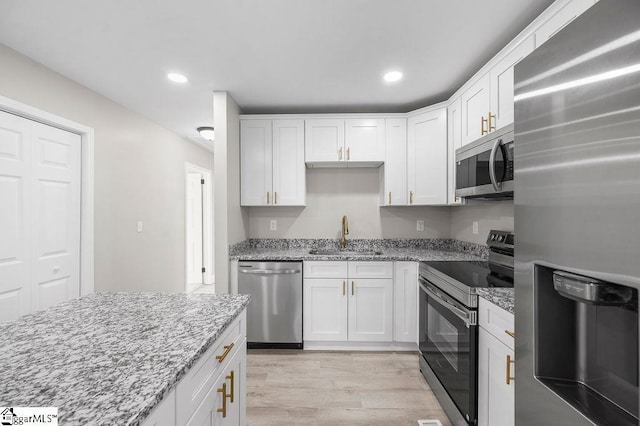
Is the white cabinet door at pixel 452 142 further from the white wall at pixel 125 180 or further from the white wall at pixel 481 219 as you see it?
the white wall at pixel 125 180

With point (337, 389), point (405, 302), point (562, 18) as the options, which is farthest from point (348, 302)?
point (562, 18)

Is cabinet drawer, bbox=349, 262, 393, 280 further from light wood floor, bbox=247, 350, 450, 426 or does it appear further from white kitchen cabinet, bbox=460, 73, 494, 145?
white kitchen cabinet, bbox=460, 73, 494, 145

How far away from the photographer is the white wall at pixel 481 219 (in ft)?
7.68

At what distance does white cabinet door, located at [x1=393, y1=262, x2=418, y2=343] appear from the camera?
273 centimetres

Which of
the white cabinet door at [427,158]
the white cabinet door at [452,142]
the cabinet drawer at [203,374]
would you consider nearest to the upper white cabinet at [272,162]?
the white cabinet door at [427,158]

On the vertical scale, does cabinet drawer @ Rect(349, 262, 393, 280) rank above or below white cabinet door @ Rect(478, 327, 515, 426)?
above

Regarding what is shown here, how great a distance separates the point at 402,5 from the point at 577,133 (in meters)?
1.34

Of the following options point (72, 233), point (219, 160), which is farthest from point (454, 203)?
point (72, 233)

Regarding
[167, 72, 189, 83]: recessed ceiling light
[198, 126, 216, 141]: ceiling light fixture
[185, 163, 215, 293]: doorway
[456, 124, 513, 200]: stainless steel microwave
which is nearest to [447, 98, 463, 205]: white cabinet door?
[456, 124, 513, 200]: stainless steel microwave

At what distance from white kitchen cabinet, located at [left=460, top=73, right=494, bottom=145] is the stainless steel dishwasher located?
1952 millimetres

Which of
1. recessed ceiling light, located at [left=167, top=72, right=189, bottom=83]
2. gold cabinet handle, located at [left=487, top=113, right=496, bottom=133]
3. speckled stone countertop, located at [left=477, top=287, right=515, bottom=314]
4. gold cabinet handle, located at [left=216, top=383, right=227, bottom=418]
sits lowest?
gold cabinet handle, located at [left=216, top=383, right=227, bottom=418]

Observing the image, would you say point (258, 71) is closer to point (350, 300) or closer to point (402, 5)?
point (402, 5)

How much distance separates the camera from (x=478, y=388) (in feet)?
5.17

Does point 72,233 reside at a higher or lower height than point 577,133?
lower
